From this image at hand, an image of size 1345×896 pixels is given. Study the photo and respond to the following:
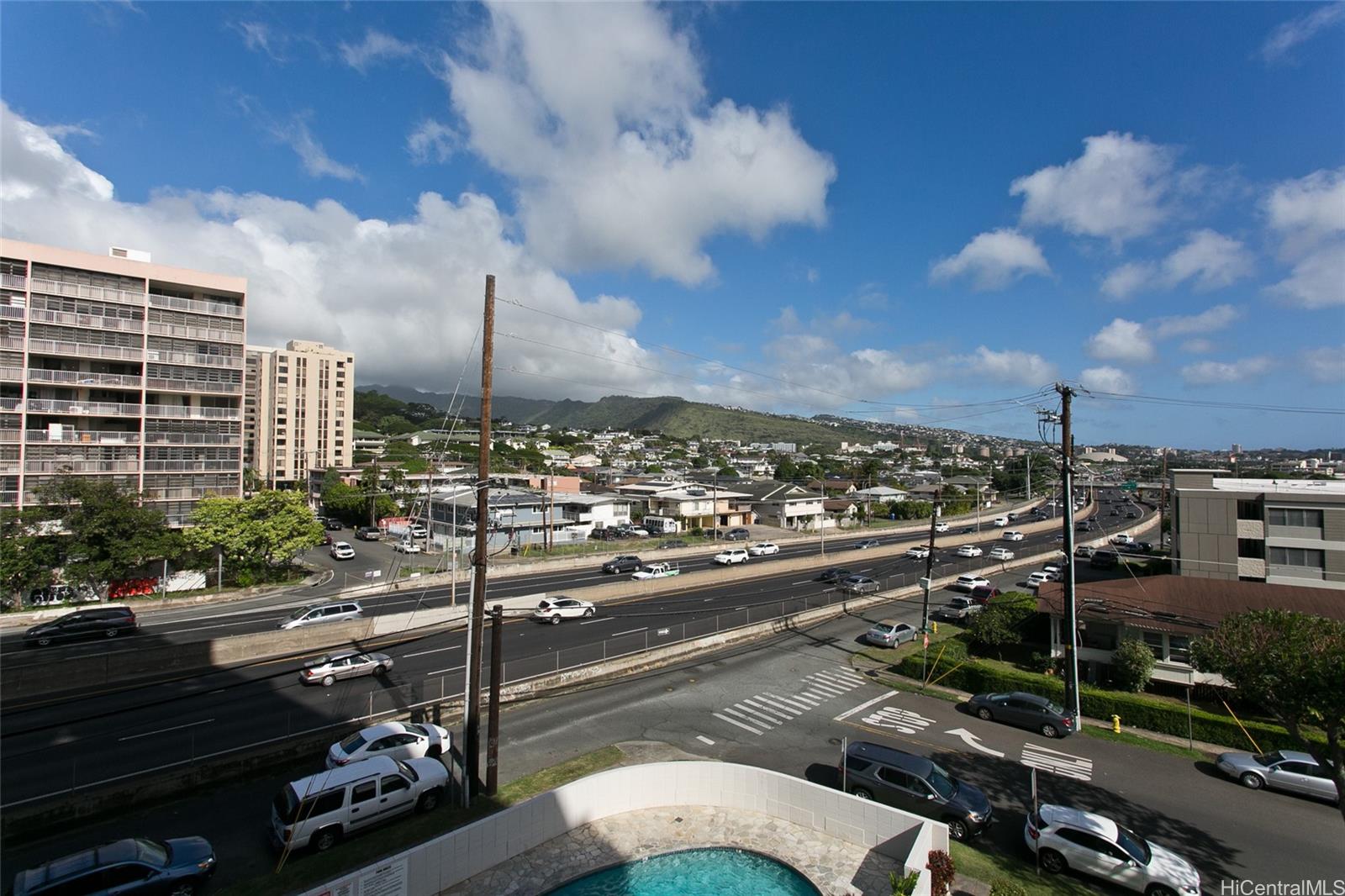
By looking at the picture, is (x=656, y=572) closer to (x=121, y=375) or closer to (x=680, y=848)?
(x=680, y=848)

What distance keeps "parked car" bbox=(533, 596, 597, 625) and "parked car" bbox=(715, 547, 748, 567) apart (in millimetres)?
18590

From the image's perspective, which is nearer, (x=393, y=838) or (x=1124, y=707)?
(x=393, y=838)

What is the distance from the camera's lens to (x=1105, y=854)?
1291 centimetres

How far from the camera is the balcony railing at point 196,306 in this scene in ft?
146

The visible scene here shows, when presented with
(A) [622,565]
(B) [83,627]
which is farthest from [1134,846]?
(B) [83,627]

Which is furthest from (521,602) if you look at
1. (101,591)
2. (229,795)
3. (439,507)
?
(439,507)

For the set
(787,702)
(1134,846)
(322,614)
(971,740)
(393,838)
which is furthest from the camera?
(322,614)

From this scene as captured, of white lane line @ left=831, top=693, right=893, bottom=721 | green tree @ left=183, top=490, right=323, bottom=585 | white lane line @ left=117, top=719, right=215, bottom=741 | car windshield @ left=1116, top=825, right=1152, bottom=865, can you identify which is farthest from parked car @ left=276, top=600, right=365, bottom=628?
car windshield @ left=1116, top=825, right=1152, bottom=865

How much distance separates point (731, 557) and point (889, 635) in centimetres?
2050

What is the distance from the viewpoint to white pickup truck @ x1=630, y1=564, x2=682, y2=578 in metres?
43.3

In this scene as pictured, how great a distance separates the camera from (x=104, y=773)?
16016 mm

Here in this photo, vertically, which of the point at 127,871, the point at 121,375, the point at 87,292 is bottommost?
the point at 127,871

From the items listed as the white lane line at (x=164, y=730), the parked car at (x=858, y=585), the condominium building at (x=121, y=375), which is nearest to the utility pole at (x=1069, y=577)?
the parked car at (x=858, y=585)

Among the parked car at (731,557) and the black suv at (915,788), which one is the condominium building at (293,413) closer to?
the parked car at (731,557)
